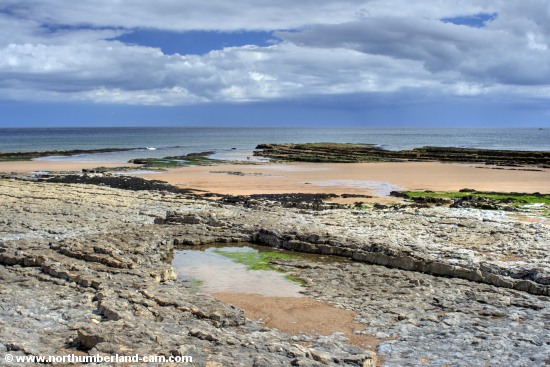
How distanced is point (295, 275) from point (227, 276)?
2302 millimetres

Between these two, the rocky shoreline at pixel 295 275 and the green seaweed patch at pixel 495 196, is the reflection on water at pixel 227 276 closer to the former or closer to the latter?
the rocky shoreline at pixel 295 275

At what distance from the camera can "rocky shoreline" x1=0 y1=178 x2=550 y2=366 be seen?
11.8 m

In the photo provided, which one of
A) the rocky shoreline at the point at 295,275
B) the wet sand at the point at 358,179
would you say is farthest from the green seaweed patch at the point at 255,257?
the wet sand at the point at 358,179

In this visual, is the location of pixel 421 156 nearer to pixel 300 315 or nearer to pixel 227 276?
pixel 227 276

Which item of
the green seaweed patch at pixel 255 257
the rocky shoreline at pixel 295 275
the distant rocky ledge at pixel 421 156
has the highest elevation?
the distant rocky ledge at pixel 421 156

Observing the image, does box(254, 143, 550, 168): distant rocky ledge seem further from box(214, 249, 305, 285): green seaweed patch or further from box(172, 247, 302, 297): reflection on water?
box(172, 247, 302, 297): reflection on water

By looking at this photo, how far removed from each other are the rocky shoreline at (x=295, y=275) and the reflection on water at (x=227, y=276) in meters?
0.70

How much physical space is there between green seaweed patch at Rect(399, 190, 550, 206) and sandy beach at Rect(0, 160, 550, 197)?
2913 millimetres

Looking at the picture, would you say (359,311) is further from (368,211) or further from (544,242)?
(368,211)

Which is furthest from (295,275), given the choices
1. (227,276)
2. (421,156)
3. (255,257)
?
(421,156)

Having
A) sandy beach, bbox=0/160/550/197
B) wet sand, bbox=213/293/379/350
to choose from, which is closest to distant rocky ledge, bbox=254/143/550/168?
sandy beach, bbox=0/160/550/197

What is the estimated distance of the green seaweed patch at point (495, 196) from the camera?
3741cm

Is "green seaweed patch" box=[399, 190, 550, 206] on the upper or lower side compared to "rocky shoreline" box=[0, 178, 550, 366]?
upper

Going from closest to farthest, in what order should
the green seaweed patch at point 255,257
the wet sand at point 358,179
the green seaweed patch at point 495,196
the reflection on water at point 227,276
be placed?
the reflection on water at point 227,276 < the green seaweed patch at point 255,257 < the green seaweed patch at point 495,196 < the wet sand at point 358,179
